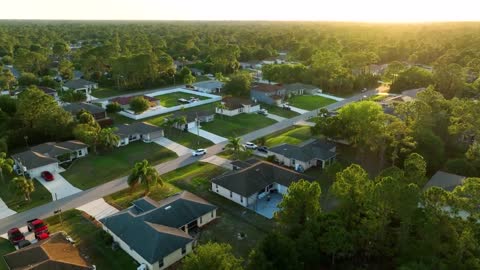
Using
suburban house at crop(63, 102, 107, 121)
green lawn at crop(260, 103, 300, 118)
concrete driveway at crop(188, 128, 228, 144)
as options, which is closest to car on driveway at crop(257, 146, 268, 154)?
concrete driveway at crop(188, 128, 228, 144)

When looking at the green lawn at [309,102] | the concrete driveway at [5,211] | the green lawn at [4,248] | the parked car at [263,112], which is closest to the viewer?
the green lawn at [4,248]

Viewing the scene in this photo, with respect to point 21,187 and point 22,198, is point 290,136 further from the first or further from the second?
point 22,198

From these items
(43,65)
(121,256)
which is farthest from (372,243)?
(43,65)

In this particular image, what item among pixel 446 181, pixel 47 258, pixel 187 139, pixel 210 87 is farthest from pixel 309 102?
pixel 47 258

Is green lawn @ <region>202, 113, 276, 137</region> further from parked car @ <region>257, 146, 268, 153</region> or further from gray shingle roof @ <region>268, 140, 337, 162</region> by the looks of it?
gray shingle roof @ <region>268, 140, 337, 162</region>

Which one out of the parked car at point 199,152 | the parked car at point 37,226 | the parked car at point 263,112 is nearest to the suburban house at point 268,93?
the parked car at point 263,112

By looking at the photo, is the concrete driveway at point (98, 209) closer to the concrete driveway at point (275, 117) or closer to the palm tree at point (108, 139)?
the palm tree at point (108, 139)
